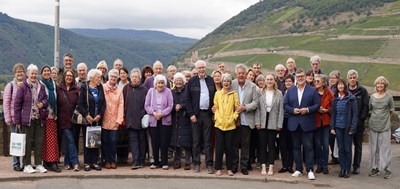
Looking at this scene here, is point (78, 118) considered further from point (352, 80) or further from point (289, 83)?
point (352, 80)

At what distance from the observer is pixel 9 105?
9.18 m

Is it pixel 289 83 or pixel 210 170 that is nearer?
pixel 210 170

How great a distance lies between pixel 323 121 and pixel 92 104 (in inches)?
163

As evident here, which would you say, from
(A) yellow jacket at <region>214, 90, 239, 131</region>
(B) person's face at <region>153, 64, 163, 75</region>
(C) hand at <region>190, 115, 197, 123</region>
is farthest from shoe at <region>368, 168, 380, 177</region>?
(B) person's face at <region>153, 64, 163, 75</region>

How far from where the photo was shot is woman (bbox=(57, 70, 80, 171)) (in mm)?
9523

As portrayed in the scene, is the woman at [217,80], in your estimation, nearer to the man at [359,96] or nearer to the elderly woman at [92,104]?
the elderly woman at [92,104]

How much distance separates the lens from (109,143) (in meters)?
9.91

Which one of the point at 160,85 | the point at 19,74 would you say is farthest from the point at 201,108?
the point at 19,74

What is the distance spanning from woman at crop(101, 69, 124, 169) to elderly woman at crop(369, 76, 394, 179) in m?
4.55

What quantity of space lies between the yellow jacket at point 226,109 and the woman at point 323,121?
157 cm

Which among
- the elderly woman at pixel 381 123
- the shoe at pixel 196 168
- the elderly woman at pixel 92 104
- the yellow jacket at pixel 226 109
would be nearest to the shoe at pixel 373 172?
the elderly woman at pixel 381 123

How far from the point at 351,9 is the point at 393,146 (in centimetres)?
12401

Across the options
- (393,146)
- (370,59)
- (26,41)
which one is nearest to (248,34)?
(370,59)

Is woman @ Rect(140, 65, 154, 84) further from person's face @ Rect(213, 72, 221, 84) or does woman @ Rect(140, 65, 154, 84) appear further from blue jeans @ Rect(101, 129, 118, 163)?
person's face @ Rect(213, 72, 221, 84)
